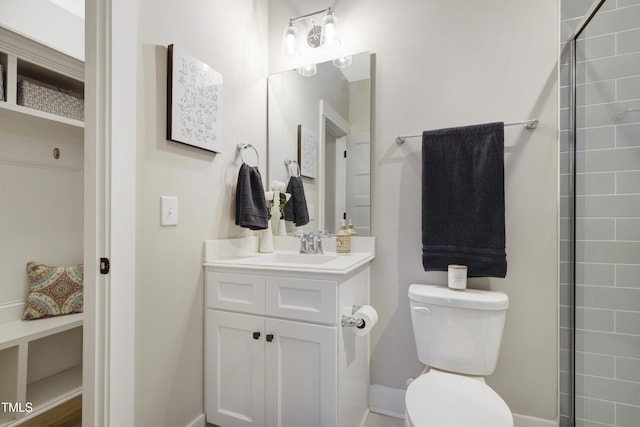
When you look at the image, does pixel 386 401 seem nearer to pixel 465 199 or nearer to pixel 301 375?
pixel 301 375

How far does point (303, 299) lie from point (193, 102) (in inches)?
38.1

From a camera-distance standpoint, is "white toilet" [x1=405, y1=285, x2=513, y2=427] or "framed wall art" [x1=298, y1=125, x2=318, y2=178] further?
"framed wall art" [x1=298, y1=125, x2=318, y2=178]

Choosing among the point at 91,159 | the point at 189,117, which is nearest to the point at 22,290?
the point at 91,159

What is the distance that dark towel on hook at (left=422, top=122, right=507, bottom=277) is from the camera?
4.53 ft

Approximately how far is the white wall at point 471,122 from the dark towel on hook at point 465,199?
0.10 meters

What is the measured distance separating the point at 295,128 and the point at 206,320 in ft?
3.85

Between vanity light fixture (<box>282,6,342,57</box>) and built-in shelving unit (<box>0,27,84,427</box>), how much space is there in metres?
1.27

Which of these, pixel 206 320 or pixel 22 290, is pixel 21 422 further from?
pixel 206 320

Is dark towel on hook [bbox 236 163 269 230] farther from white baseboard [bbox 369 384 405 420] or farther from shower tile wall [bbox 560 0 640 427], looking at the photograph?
shower tile wall [bbox 560 0 640 427]

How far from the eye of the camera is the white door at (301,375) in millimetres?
1162

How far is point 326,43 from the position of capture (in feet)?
5.65

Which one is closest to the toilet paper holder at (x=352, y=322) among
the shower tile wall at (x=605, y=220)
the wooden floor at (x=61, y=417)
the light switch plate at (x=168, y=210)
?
the light switch plate at (x=168, y=210)

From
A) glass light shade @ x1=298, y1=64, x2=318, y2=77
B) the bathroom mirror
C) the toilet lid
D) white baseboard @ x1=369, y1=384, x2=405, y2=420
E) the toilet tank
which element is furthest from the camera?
glass light shade @ x1=298, y1=64, x2=318, y2=77

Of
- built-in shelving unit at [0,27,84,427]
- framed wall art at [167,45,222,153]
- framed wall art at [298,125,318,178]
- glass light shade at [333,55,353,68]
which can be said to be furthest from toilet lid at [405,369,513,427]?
built-in shelving unit at [0,27,84,427]
